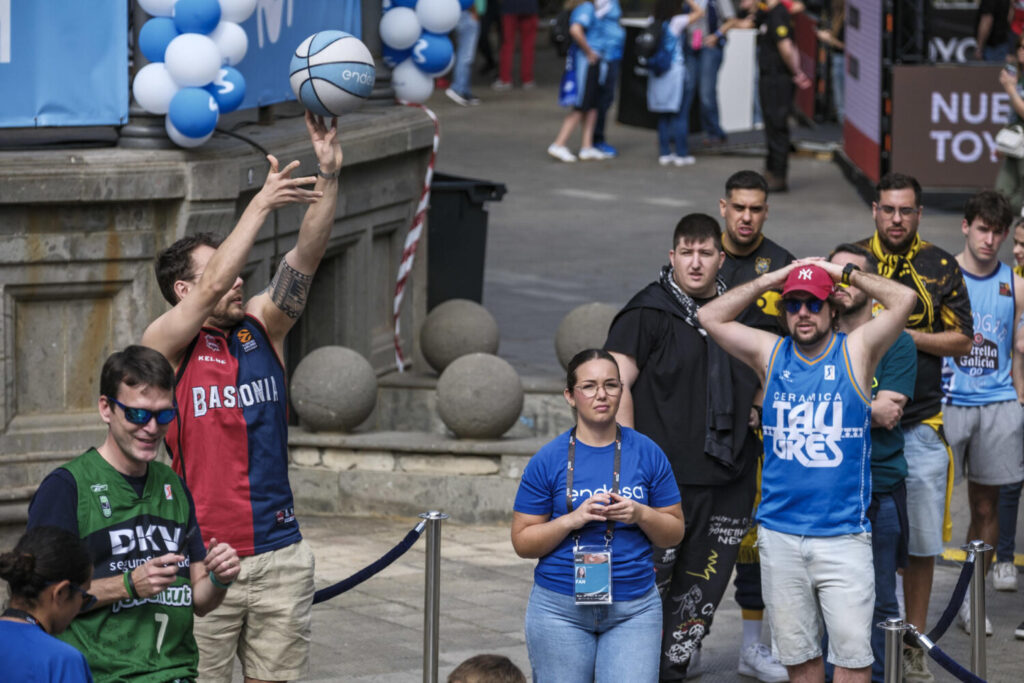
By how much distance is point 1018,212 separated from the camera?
13.8 m

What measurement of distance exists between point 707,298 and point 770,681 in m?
1.83

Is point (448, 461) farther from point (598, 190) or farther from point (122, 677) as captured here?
point (598, 190)

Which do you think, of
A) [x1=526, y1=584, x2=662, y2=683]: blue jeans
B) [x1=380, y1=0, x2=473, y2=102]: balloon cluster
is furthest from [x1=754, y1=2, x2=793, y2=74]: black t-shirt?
[x1=526, y1=584, x2=662, y2=683]: blue jeans

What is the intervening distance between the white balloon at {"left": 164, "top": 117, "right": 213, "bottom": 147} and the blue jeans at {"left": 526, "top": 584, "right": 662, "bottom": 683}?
13.4 ft

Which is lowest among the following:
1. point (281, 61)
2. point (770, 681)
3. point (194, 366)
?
point (770, 681)

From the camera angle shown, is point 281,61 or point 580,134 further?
point 580,134

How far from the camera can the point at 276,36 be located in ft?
34.0

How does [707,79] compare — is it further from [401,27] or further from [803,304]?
[803,304]

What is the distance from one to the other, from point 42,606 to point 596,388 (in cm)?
226

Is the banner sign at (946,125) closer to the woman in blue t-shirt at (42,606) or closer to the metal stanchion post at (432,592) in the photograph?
the metal stanchion post at (432,592)

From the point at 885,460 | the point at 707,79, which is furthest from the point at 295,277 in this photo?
the point at 707,79

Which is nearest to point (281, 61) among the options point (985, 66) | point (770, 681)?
point (770, 681)

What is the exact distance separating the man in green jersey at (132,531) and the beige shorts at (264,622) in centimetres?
81

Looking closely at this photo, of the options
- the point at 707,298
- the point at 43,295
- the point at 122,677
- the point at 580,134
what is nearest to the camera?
the point at 122,677
